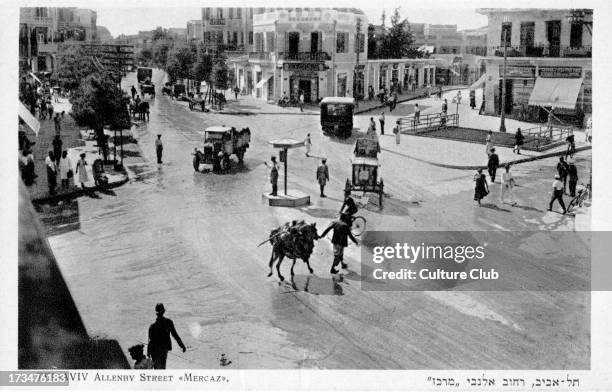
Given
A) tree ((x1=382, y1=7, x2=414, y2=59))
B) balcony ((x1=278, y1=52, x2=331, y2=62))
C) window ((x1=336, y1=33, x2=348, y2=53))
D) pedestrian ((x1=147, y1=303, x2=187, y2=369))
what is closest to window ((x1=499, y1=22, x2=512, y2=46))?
window ((x1=336, y1=33, x2=348, y2=53))

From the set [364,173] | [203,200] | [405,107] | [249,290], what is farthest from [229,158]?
[405,107]

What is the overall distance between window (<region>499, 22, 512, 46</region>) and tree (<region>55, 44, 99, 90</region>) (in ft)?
42.2

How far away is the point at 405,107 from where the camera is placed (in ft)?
95.0

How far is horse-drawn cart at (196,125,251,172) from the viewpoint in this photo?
1625 cm

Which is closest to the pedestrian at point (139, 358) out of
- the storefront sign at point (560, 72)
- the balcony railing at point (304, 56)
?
the storefront sign at point (560, 72)

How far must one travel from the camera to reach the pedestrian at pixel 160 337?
7480 millimetres

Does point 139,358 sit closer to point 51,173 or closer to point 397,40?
point 51,173

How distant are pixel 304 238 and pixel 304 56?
20936 millimetres

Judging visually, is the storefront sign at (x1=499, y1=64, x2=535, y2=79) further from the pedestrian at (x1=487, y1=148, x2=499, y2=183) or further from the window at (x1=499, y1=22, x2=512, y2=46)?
the pedestrian at (x1=487, y1=148, x2=499, y2=183)

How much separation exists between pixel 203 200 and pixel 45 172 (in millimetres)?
3588

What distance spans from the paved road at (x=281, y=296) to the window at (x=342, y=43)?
52.1ft

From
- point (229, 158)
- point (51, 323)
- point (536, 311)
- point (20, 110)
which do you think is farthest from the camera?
point (229, 158)

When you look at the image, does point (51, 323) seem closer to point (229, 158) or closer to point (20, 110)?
point (20, 110)

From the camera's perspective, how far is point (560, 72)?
68.9 feet
